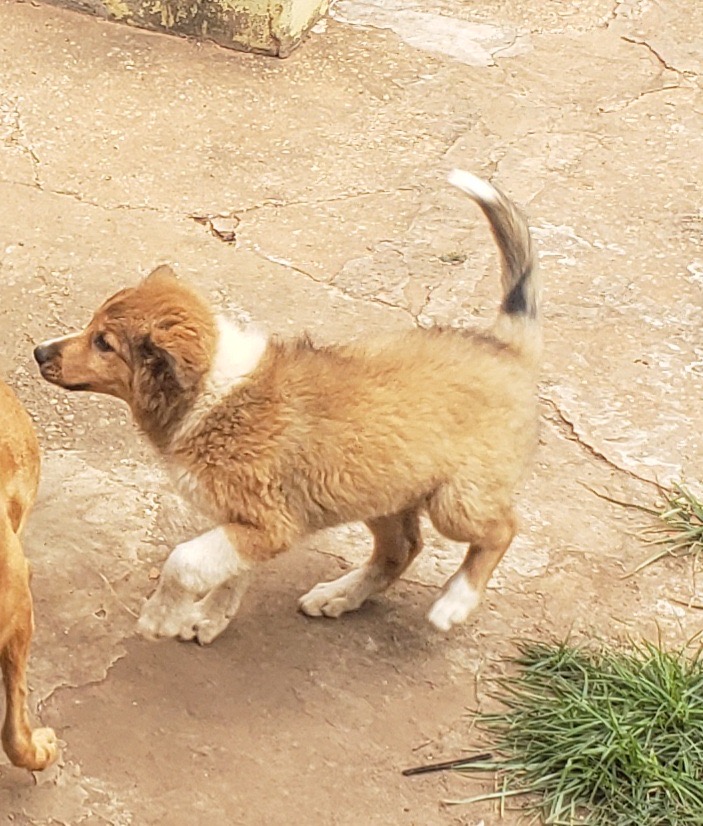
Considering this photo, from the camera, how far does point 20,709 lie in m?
2.86

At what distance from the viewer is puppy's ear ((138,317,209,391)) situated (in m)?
3.20

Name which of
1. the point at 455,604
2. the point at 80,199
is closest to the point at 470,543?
the point at 455,604

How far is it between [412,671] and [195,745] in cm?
63

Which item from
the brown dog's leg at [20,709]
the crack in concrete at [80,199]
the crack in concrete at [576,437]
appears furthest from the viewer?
the crack in concrete at [80,199]

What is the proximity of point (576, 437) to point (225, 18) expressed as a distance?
3287mm

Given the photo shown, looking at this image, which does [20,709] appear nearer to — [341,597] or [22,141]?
[341,597]

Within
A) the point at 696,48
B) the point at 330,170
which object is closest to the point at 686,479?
the point at 330,170

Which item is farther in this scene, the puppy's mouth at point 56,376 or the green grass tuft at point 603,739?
the puppy's mouth at point 56,376

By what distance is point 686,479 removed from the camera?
4.20 meters

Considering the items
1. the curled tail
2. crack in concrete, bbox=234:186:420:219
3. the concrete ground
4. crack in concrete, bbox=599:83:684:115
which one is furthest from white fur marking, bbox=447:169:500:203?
crack in concrete, bbox=599:83:684:115

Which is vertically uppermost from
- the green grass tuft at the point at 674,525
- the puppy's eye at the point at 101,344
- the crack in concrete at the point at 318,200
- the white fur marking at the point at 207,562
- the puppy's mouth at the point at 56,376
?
the puppy's eye at the point at 101,344

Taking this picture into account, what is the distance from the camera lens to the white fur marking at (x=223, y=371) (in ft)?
10.7

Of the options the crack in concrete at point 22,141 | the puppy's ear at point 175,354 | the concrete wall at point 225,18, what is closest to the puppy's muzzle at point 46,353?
the puppy's ear at point 175,354

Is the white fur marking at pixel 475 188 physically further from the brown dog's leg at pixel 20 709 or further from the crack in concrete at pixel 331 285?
the brown dog's leg at pixel 20 709
